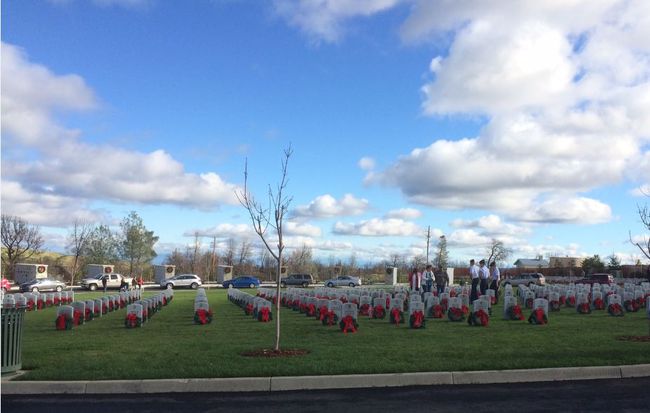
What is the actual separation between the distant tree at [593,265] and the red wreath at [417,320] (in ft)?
179

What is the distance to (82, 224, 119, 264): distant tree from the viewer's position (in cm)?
6600

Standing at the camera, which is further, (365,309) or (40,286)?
(40,286)

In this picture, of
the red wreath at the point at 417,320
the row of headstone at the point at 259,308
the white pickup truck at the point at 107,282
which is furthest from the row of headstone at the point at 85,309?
the white pickup truck at the point at 107,282

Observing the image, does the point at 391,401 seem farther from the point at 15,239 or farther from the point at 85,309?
the point at 15,239

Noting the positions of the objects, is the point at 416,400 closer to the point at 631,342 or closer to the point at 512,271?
the point at 631,342

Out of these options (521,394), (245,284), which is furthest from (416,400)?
(245,284)

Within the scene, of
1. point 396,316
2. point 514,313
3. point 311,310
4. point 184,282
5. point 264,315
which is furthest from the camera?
point 184,282

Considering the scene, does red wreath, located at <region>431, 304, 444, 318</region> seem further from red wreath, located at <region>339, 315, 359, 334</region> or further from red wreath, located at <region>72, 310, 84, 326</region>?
red wreath, located at <region>72, 310, 84, 326</region>

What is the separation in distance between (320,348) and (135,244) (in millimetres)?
57200

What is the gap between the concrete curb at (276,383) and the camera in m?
7.71

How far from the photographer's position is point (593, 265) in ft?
224

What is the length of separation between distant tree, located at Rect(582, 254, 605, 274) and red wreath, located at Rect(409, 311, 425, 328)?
54472 millimetres

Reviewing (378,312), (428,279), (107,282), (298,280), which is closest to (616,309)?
(378,312)

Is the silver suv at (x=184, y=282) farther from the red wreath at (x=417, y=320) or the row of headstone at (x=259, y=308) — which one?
the red wreath at (x=417, y=320)
